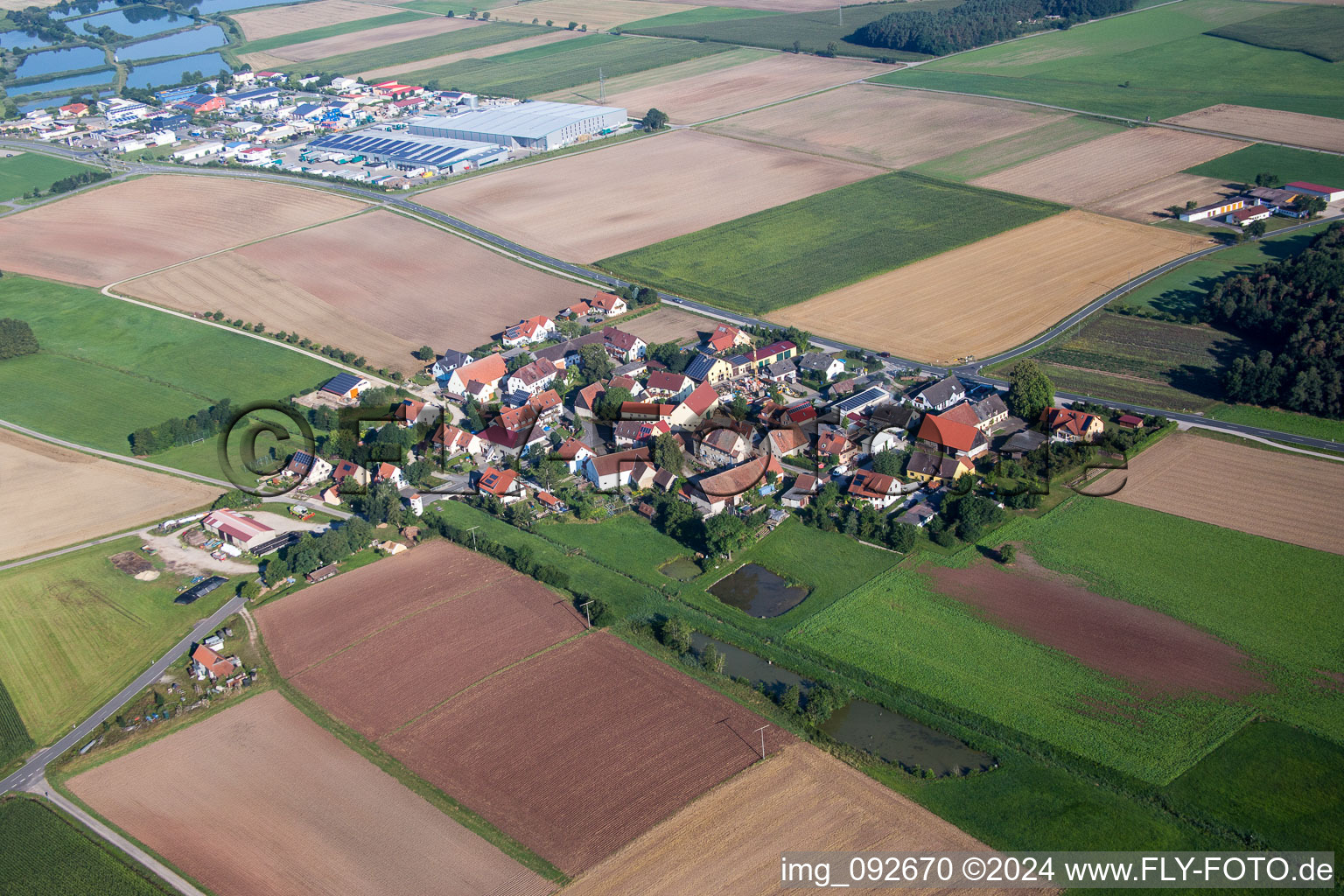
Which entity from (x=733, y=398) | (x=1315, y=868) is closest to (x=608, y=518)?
(x=733, y=398)

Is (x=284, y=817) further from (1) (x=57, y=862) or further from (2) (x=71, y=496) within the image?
(2) (x=71, y=496)

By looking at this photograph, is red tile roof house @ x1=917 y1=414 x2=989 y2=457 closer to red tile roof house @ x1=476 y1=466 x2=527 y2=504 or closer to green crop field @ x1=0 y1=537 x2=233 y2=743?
red tile roof house @ x1=476 y1=466 x2=527 y2=504

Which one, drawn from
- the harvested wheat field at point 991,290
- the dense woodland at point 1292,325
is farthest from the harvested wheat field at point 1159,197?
the dense woodland at point 1292,325

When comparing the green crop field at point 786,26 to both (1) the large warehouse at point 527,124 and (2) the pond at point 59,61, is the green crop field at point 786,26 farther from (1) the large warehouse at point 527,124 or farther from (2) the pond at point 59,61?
(2) the pond at point 59,61

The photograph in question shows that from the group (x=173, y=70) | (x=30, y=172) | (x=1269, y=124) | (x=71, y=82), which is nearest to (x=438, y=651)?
(x=1269, y=124)

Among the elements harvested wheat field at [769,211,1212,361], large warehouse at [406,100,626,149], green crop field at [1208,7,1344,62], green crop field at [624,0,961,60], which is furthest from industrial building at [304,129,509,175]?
green crop field at [1208,7,1344,62]

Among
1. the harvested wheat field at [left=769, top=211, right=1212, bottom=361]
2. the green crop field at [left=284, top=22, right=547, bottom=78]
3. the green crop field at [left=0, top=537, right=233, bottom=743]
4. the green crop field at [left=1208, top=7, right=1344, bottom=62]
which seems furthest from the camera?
the green crop field at [left=284, top=22, right=547, bottom=78]
